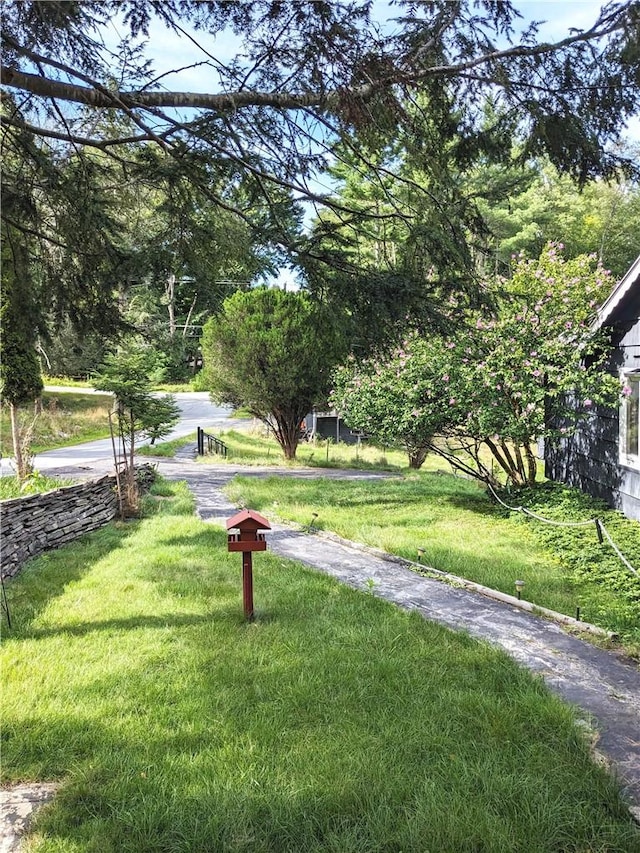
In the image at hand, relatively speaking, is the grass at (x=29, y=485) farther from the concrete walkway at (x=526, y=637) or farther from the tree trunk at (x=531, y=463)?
the tree trunk at (x=531, y=463)

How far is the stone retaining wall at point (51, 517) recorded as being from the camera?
5883 mm

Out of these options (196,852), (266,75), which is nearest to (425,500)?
(266,75)

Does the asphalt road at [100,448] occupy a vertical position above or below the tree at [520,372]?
below

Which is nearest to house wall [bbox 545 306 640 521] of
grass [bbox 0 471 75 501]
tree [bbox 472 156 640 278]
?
grass [bbox 0 471 75 501]

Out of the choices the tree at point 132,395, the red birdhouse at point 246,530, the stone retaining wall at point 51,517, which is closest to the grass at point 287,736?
the red birdhouse at point 246,530

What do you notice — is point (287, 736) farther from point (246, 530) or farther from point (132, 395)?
point (132, 395)

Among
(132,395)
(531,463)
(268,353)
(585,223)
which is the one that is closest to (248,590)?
(132,395)

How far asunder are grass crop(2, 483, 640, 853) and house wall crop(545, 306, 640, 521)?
494cm

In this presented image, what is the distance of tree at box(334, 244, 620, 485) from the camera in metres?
8.55

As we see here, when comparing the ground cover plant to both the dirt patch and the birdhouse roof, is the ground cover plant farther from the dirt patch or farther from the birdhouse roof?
the dirt patch

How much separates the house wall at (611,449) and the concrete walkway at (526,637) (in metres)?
3.73

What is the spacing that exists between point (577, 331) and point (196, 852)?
828 cm

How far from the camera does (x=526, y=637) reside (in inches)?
170

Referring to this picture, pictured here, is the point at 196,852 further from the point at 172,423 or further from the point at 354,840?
the point at 172,423
